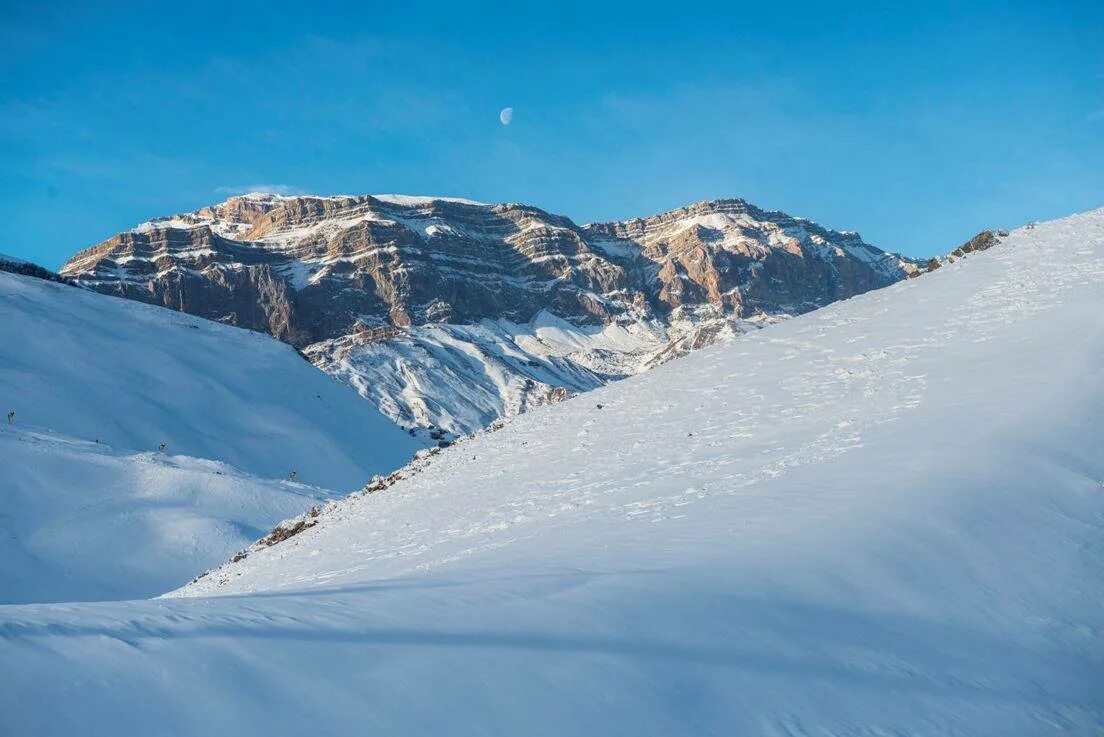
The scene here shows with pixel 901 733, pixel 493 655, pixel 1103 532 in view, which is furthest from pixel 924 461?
pixel 493 655

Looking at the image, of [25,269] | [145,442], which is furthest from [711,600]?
[25,269]

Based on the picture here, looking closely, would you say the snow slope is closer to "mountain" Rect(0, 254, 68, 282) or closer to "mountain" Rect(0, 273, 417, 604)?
"mountain" Rect(0, 273, 417, 604)

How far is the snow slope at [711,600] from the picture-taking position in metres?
5.76

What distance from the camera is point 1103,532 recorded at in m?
10.9

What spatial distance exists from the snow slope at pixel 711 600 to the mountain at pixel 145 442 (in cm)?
914

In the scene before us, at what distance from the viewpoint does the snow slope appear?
576 cm

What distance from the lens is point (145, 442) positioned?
47375 millimetres

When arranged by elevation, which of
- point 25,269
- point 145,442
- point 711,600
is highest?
point 25,269

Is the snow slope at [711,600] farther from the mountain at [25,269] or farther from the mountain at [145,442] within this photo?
the mountain at [25,269]

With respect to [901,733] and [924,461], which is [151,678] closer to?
[901,733]

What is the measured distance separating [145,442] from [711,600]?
4525 cm

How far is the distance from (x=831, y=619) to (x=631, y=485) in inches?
312

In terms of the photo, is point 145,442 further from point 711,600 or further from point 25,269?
point 25,269

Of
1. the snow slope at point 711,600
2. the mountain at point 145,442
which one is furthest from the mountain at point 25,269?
the snow slope at point 711,600
